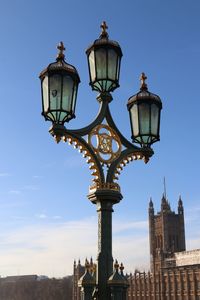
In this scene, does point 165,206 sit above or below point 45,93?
above

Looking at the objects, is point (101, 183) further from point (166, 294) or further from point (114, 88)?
point (166, 294)

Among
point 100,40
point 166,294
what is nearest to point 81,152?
point 100,40

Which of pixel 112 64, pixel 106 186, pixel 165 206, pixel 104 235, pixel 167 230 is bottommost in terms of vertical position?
pixel 104 235

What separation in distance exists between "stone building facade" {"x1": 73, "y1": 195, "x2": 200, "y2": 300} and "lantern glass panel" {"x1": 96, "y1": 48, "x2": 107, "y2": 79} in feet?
210

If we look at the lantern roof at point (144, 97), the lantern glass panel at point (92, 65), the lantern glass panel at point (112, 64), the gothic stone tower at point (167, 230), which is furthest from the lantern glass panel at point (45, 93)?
the gothic stone tower at point (167, 230)

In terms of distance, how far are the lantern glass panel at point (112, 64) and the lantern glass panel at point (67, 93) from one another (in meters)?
0.72

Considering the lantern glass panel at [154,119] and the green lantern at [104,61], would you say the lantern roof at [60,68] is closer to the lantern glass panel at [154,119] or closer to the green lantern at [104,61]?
the green lantern at [104,61]

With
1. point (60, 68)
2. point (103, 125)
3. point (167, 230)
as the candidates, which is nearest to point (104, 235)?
point (103, 125)

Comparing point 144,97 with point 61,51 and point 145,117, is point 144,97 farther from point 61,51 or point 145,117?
point 61,51

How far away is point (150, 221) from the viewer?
11031cm

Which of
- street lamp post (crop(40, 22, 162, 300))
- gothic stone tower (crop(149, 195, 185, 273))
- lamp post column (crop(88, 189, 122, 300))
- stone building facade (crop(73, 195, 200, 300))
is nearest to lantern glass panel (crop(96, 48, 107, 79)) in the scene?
street lamp post (crop(40, 22, 162, 300))

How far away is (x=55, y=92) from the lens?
5379 millimetres

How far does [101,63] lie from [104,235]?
7.65 feet

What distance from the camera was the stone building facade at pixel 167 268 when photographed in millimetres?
67312
